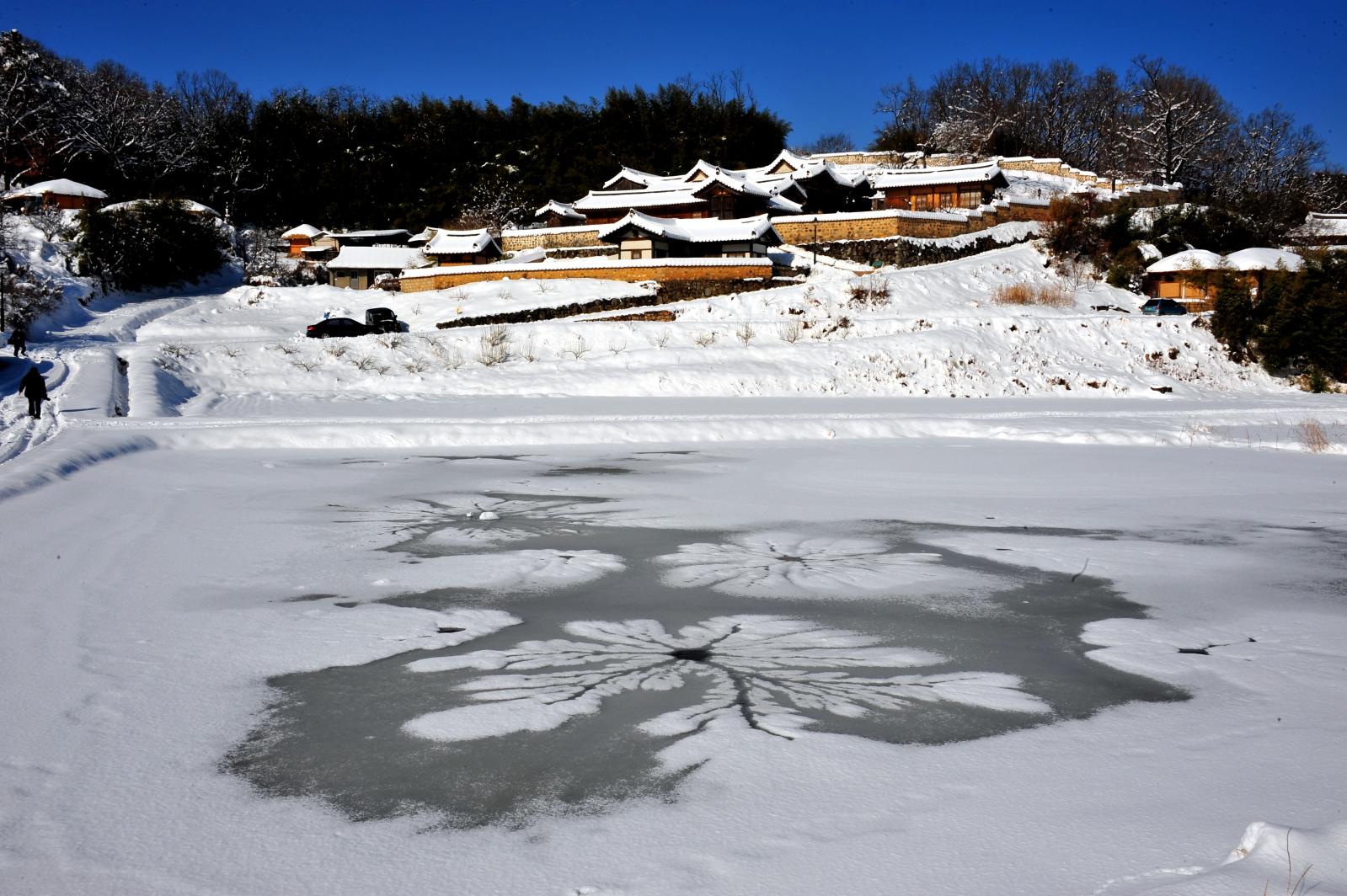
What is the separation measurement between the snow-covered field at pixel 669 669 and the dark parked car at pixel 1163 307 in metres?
23.2

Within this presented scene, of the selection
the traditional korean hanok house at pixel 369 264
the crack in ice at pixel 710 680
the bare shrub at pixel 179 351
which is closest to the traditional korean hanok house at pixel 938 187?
the traditional korean hanok house at pixel 369 264

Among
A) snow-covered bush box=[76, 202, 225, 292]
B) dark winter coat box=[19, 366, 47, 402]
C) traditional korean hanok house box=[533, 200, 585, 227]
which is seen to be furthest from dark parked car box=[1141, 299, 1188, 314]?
snow-covered bush box=[76, 202, 225, 292]

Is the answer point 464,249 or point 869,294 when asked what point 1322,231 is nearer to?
point 869,294

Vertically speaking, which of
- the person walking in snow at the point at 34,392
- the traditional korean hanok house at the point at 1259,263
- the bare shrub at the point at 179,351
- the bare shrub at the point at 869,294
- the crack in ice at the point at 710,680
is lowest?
the crack in ice at the point at 710,680

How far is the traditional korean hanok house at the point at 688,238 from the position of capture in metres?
44.7

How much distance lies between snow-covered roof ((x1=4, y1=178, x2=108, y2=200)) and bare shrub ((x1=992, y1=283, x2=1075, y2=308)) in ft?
178

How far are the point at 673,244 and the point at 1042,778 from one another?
43989 millimetres

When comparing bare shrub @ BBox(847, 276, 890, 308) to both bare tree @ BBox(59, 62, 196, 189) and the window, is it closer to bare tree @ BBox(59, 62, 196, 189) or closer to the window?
the window

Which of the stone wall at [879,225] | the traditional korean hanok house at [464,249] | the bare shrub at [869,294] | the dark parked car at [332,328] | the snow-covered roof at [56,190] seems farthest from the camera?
the snow-covered roof at [56,190]

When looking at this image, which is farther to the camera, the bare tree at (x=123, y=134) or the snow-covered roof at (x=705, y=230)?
the bare tree at (x=123, y=134)

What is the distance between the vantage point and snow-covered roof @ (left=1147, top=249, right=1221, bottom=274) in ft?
119

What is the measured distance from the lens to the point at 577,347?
28.8 m

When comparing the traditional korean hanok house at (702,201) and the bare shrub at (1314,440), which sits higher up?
the traditional korean hanok house at (702,201)

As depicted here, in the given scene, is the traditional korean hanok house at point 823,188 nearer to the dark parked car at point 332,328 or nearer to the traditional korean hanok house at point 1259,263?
the traditional korean hanok house at point 1259,263
